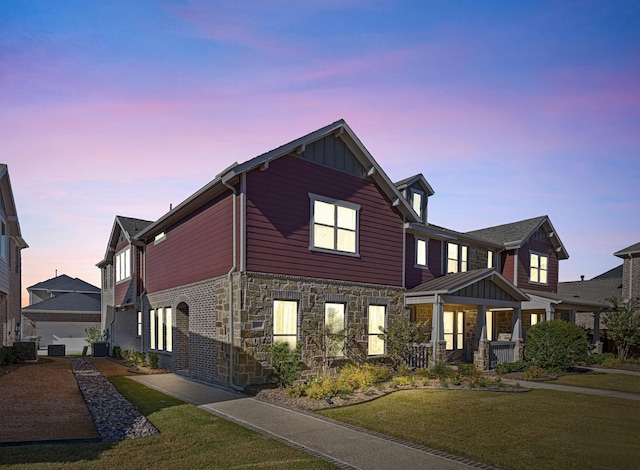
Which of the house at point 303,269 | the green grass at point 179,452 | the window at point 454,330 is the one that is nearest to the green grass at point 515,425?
the green grass at point 179,452

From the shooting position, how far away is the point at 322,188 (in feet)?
59.3

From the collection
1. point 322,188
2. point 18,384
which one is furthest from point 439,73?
point 18,384

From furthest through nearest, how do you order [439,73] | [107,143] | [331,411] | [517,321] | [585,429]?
[517,321] → [107,143] → [439,73] → [331,411] → [585,429]

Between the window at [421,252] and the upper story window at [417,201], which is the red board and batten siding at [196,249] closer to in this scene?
the window at [421,252]

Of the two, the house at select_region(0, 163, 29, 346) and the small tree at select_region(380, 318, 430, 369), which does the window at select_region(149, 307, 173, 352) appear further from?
the small tree at select_region(380, 318, 430, 369)

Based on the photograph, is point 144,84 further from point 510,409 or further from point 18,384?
point 510,409

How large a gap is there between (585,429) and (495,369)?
9.94m

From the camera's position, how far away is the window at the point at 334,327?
17.3 metres

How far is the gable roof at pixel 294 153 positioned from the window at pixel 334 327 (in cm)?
551

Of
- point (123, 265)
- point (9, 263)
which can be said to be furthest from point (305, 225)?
point (9, 263)

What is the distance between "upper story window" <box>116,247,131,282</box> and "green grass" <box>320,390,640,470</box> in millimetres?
19392

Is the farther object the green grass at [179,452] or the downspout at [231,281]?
the downspout at [231,281]

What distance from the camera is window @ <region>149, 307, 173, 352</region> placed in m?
21.6

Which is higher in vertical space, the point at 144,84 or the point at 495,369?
the point at 144,84
